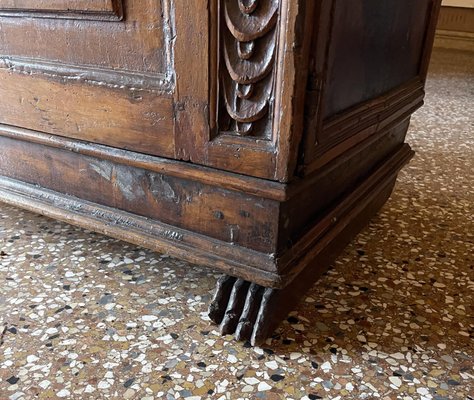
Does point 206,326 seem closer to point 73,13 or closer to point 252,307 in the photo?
point 252,307

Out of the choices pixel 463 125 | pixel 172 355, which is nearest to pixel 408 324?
pixel 172 355

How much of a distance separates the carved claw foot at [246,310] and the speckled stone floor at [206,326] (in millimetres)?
22

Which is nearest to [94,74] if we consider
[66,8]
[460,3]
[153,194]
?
[66,8]

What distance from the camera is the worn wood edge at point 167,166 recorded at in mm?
724

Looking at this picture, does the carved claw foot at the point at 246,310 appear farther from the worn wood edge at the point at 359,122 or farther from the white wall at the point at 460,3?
the white wall at the point at 460,3

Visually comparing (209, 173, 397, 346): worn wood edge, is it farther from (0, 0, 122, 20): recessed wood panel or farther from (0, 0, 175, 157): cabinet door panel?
(0, 0, 122, 20): recessed wood panel

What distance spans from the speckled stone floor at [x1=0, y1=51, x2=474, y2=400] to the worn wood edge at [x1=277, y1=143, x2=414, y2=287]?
0.12 metres

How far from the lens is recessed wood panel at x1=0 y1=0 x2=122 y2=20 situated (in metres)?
0.76

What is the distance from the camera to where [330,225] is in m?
0.91

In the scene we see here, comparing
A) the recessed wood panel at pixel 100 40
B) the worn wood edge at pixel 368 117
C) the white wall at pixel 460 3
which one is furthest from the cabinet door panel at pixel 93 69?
the white wall at pixel 460 3

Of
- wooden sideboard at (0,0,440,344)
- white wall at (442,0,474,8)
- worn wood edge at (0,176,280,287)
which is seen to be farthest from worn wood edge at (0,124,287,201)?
white wall at (442,0,474,8)

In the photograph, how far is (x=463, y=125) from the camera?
2359 millimetres

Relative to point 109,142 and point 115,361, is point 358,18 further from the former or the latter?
point 115,361

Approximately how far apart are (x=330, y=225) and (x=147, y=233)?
35cm
